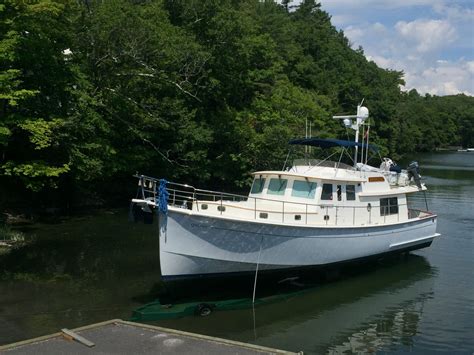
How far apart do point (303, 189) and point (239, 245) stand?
3321mm

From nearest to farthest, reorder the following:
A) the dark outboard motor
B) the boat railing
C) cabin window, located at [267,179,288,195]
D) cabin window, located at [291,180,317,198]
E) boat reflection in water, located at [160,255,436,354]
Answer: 1. boat reflection in water, located at [160,255,436,354]
2. the boat railing
3. cabin window, located at [291,180,317,198]
4. cabin window, located at [267,179,288,195]
5. the dark outboard motor

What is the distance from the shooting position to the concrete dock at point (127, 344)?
8.84 m

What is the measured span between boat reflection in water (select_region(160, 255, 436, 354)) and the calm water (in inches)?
1.0

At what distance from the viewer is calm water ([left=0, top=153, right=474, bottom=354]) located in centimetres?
1246

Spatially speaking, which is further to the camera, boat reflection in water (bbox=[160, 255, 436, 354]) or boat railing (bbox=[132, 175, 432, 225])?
boat railing (bbox=[132, 175, 432, 225])

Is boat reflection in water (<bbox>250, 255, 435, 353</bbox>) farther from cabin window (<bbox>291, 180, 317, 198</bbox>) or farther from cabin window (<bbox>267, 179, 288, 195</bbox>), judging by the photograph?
cabin window (<bbox>267, 179, 288, 195</bbox>)

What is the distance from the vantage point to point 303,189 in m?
16.7

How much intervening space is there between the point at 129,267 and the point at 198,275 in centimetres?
420

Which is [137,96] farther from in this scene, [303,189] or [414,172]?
[414,172]

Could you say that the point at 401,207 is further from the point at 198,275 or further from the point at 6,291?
the point at 6,291

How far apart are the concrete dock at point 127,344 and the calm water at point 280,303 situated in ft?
8.80

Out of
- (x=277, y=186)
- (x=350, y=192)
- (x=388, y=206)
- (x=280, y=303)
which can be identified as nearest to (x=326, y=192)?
(x=350, y=192)

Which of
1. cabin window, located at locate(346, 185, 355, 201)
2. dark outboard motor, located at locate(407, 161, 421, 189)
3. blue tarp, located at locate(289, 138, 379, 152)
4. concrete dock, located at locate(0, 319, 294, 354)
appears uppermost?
blue tarp, located at locate(289, 138, 379, 152)

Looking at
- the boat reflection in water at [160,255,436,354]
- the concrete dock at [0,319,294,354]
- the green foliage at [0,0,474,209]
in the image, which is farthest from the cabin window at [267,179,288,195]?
the green foliage at [0,0,474,209]
